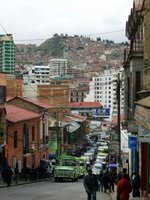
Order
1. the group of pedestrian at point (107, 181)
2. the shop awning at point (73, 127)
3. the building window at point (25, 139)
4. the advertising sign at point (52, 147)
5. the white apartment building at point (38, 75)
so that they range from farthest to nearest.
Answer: the white apartment building at point (38, 75)
the shop awning at point (73, 127)
the advertising sign at point (52, 147)
the building window at point (25, 139)
the group of pedestrian at point (107, 181)

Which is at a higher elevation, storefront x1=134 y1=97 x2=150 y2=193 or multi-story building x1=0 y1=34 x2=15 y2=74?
multi-story building x1=0 y1=34 x2=15 y2=74

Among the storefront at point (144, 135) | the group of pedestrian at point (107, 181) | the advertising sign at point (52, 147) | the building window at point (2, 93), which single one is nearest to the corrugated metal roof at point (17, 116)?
the building window at point (2, 93)

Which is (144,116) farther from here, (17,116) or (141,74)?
(17,116)

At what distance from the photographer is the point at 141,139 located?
833 inches

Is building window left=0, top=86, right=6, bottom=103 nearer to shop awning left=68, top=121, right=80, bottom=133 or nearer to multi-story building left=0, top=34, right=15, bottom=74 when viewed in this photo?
multi-story building left=0, top=34, right=15, bottom=74

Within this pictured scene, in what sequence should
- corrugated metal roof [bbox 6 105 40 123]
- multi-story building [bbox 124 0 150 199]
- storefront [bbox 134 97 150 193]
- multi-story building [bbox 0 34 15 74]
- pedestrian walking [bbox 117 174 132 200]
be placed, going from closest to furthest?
storefront [bbox 134 97 150 193] < pedestrian walking [bbox 117 174 132 200] < multi-story building [bbox 124 0 150 199] < multi-story building [bbox 0 34 15 74] < corrugated metal roof [bbox 6 105 40 123]

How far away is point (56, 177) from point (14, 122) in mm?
6803

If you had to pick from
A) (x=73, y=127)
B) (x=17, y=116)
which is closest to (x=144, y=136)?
(x=17, y=116)

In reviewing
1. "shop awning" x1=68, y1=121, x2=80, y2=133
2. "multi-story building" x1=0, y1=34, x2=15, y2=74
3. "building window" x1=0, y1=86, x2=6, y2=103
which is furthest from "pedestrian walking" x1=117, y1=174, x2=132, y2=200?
"shop awning" x1=68, y1=121, x2=80, y2=133

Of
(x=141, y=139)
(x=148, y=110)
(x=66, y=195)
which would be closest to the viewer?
(x=148, y=110)

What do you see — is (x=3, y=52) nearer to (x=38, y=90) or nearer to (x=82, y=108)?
(x=38, y=90)

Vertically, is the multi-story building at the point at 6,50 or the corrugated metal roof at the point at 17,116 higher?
the multi-story building at the point at 6,50

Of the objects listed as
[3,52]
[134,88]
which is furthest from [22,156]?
[134,88]

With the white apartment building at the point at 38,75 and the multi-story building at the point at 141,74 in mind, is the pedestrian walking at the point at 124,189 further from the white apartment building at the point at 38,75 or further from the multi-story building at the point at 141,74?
the white apartment building at the point at 38,75
